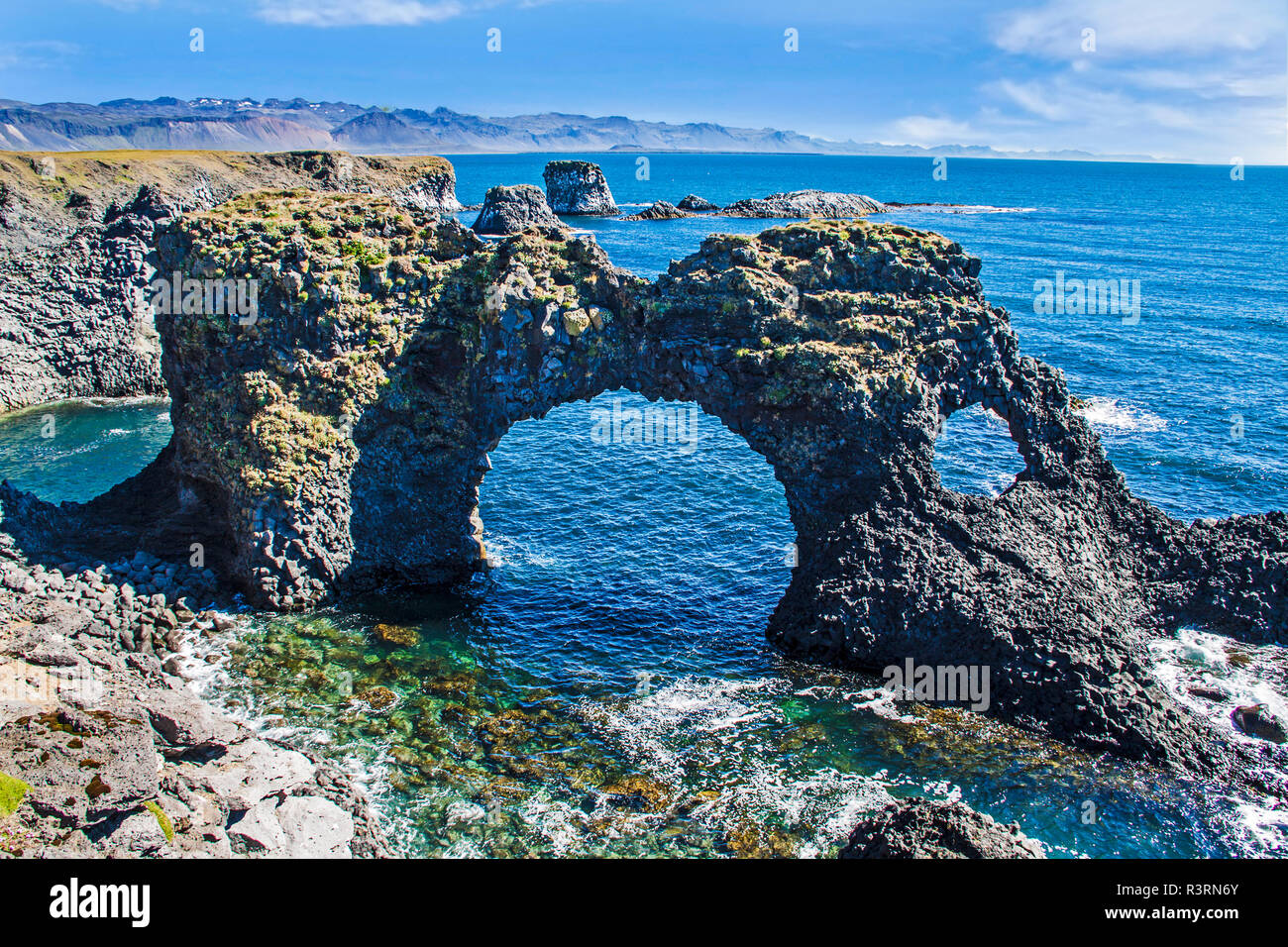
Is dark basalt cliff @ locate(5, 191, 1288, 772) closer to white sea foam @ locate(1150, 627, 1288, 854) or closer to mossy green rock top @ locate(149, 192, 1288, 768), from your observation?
mossy green rock top @ locate(149, 192, 1288, 768)

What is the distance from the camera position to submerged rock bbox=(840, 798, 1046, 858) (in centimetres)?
2361

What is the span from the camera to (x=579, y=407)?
3066 inches

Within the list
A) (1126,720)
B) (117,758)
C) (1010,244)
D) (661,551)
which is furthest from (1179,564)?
(1010,244)

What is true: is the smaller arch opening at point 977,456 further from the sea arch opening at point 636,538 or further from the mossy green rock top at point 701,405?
the mossy green rock top at point 701,405

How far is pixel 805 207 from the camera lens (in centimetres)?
18788

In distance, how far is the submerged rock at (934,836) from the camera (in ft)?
77.5

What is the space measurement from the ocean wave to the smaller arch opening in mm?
6614

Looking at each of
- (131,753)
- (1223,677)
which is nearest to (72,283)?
(131,753)

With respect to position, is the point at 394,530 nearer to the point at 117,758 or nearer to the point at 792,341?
the point at 117,758

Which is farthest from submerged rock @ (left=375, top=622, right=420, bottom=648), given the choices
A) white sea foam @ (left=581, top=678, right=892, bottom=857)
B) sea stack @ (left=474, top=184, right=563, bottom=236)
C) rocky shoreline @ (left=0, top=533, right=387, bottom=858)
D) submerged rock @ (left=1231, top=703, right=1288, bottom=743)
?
sea stack @ (left=474, top=184, right=563, bottom=236)

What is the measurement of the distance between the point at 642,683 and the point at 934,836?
1562cm

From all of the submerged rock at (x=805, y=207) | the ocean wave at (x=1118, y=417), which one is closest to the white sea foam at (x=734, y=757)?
the ocean wave at (x=1118, y=417)

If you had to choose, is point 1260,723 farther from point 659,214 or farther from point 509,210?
point 659,214

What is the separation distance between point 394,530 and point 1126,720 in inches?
1324
